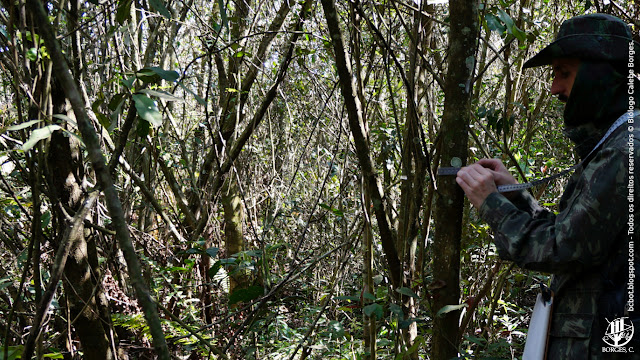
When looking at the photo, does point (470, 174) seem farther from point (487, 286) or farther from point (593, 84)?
point (487, 286)

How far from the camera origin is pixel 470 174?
133 cm

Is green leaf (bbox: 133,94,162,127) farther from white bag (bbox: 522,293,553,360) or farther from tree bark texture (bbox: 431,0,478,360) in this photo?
white bag (bbox: 522,293,553,360)

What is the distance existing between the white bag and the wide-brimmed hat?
0.60 meters

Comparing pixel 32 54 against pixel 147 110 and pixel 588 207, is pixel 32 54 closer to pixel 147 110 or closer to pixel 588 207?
pixel 147 110

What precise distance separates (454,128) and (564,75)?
306 millimetres

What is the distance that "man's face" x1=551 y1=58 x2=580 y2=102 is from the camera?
4.03ft

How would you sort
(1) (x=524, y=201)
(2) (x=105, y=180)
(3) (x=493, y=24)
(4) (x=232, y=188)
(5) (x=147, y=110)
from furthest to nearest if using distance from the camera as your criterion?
(4) (x=232, y=188), (3) (x=493, y=24), (1) (x=524, y=201), (5) (x=147, y=110), (2) (x=105, y=180)

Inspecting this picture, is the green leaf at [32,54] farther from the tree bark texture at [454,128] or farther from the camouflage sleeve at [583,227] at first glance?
the camouflage sleeve at [583,227]

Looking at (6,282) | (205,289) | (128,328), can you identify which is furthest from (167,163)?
(6,282)

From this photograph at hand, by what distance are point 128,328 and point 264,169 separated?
2.05 meters

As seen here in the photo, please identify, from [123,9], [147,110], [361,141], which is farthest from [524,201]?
[123,9]

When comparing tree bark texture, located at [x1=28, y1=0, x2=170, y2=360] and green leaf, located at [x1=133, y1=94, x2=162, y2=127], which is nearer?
tree bark texture, located at [x1=28, y1=0, x2=170, y2=360]

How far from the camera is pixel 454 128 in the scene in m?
1.42

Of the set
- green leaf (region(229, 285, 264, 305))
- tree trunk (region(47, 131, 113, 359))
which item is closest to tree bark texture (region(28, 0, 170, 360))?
green leaf (region(229, 285, 264, 305))
